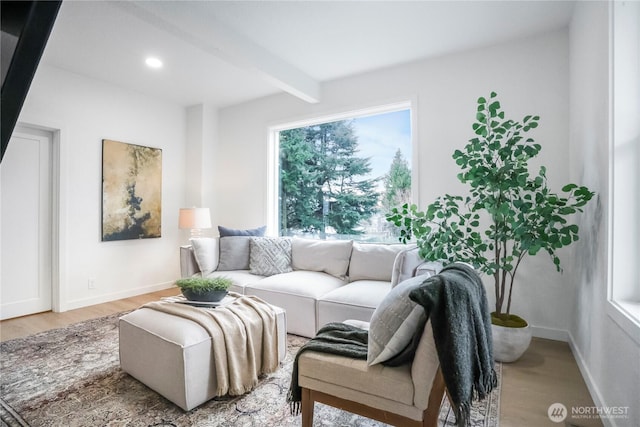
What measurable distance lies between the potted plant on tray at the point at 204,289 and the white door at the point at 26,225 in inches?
93.6

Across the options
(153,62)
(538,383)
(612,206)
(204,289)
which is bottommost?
(538,383)

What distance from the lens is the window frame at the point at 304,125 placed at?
341cm

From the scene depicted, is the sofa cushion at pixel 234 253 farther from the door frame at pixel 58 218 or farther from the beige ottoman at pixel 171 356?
the door frame at pixel 58 218

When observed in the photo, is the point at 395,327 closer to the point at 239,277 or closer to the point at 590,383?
the point at 590,383

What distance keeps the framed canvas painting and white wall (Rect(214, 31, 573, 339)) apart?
5.48 feet

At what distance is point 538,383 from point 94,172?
4.57 metres

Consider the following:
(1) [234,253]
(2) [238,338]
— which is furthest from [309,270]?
(2) [238,338]

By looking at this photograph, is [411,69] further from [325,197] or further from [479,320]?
[479,320]

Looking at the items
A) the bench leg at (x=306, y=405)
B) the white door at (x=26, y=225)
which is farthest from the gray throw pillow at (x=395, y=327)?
the white door at (x=26, y=225)

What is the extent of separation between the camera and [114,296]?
404 cm

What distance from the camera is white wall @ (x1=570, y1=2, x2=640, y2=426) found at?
152cm

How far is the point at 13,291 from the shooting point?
11.0 ft

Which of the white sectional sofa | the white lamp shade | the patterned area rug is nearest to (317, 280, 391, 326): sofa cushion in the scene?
the white sectional sofa

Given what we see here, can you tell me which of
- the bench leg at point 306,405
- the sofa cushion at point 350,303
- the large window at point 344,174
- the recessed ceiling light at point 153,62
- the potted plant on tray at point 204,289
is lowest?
the bench leg at point 306,405
